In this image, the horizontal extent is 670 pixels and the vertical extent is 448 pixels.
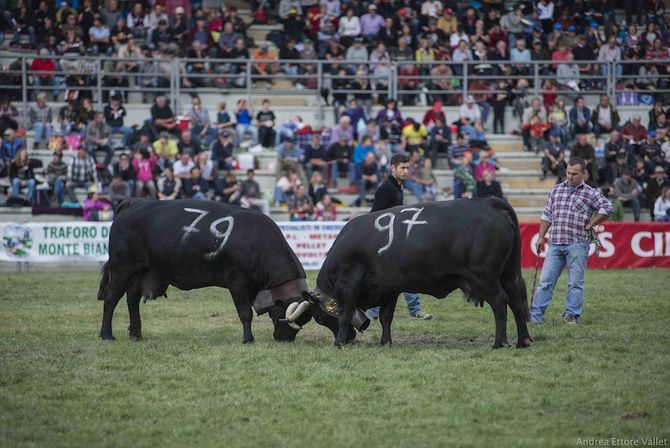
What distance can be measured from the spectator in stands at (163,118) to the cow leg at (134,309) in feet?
48.4

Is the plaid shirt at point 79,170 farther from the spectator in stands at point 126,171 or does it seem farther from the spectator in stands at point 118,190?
the spectator in stands at point 118,190

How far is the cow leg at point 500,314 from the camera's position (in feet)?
36.9

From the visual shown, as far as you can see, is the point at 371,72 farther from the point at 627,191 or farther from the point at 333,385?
the point at 333,385

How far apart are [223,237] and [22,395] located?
134 inches

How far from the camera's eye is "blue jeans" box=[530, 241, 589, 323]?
13172 mm

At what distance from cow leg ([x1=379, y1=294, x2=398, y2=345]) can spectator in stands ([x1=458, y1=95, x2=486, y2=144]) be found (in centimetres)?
1606

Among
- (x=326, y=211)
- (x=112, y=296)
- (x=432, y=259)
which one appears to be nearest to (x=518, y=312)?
(x=432, y=259)

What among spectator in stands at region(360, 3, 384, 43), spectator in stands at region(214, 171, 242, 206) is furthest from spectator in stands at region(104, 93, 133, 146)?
spectator in stands at region(360, 3, 384, 43)

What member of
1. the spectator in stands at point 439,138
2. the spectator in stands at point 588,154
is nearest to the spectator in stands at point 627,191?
the spectator in stands at point 588,154

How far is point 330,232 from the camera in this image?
72.3 ft

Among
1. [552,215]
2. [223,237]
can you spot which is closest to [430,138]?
[552,215]

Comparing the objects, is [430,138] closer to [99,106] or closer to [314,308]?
[99,106]

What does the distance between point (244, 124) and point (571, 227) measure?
51.7ft

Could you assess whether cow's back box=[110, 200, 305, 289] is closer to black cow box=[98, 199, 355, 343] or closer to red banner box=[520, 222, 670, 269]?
black cow box=[98, 199, 355, 343]
